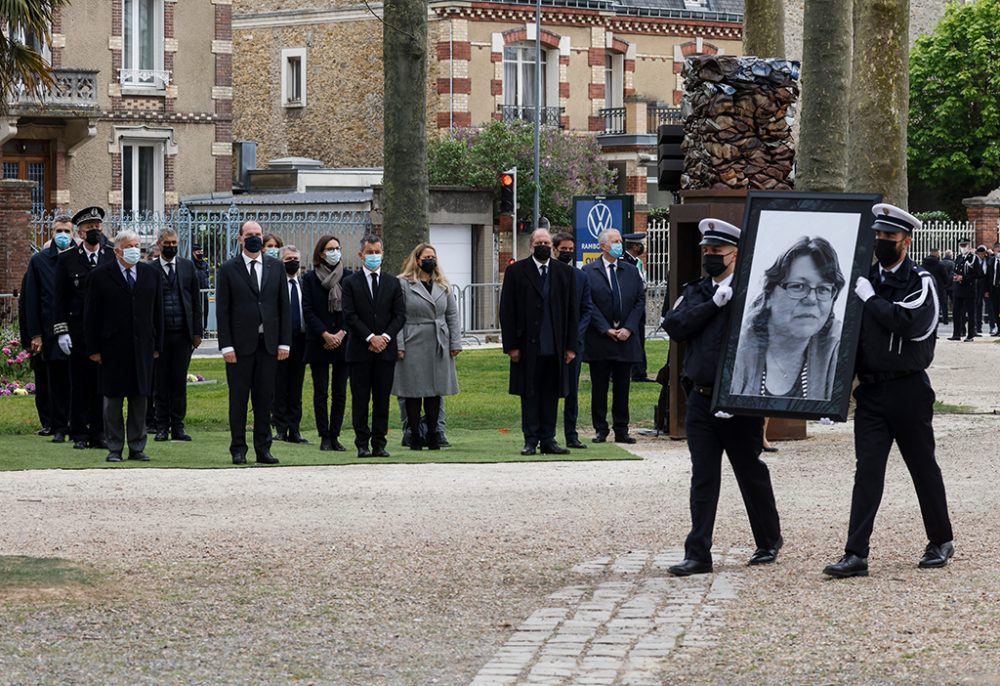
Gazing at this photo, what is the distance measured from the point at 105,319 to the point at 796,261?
24.1 ft

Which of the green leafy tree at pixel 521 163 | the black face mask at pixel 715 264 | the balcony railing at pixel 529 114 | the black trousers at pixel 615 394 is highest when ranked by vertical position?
the balcony railing at pixel 529 114

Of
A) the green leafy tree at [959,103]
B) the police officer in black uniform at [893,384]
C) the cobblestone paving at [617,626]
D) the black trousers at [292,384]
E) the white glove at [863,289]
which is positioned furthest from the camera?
the green leafy tree at [959,103]

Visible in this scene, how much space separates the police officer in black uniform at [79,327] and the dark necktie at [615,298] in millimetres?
4711

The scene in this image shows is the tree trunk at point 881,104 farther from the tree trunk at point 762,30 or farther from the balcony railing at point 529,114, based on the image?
the balcony railing at point 529,114

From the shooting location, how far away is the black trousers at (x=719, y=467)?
34.8ft

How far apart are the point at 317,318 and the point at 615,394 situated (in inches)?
118

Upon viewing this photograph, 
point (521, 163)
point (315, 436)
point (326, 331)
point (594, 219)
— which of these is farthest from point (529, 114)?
point (326, 331)

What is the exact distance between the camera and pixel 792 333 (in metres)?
10.6

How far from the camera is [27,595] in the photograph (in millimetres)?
9500

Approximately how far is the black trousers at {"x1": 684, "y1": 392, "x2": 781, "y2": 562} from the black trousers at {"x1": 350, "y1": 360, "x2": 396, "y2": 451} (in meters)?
5.97

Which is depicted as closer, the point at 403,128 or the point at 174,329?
the point at 174,329

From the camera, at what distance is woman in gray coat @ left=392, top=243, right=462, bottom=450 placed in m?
16.7

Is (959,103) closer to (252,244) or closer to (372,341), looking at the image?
(372,341)

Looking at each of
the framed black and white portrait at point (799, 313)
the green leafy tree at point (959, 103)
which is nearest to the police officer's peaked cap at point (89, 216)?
the framed black and white portrait at point (799, 313)
